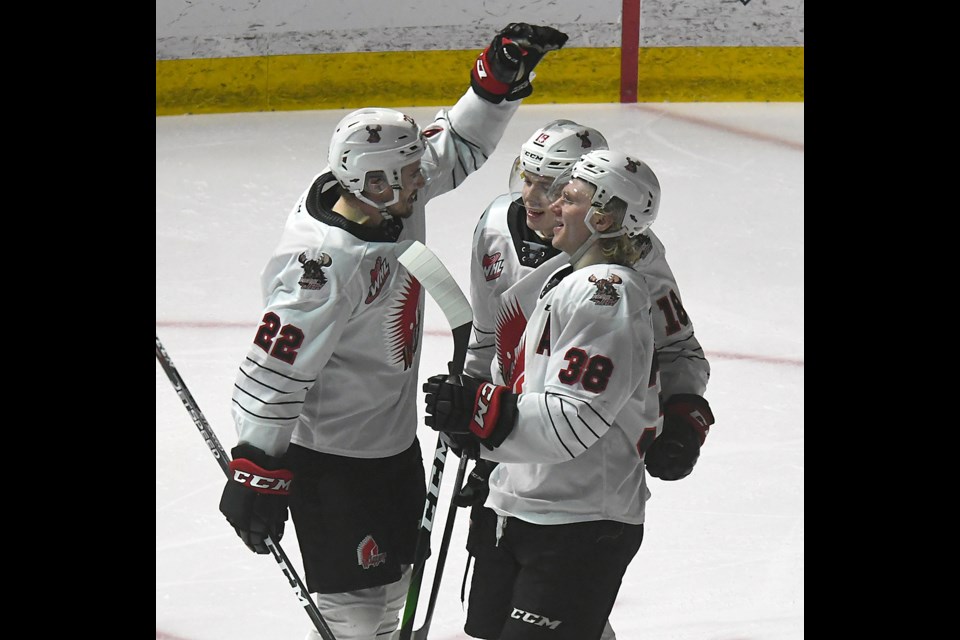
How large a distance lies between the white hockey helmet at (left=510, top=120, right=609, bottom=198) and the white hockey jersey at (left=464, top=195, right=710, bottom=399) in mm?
116

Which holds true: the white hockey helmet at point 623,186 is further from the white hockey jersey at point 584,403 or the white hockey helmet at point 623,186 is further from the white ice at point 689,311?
the white ice at point 689,311

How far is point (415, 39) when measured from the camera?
259 inches

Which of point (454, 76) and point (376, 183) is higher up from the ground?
point (376, 183)

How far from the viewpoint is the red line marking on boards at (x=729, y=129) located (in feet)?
19.7

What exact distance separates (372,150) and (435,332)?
226 cm

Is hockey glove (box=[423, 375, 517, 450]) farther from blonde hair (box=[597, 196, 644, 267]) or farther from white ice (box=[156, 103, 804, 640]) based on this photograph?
white ice (box=[156, 103, 804, 640])

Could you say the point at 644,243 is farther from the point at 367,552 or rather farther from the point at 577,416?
the point at 367,552

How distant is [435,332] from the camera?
4.21 meters

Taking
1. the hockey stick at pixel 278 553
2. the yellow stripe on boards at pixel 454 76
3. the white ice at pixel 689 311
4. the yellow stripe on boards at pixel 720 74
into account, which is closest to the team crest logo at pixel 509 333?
the white ice at pixel 689 311

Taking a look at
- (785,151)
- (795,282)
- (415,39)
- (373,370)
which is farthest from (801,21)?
(373,370)

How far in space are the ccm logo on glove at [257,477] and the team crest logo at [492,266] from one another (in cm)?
51

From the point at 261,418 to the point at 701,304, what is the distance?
2.68m

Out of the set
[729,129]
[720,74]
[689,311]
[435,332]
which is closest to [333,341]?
[435,332]

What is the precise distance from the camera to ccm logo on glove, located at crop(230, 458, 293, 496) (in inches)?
77.9
